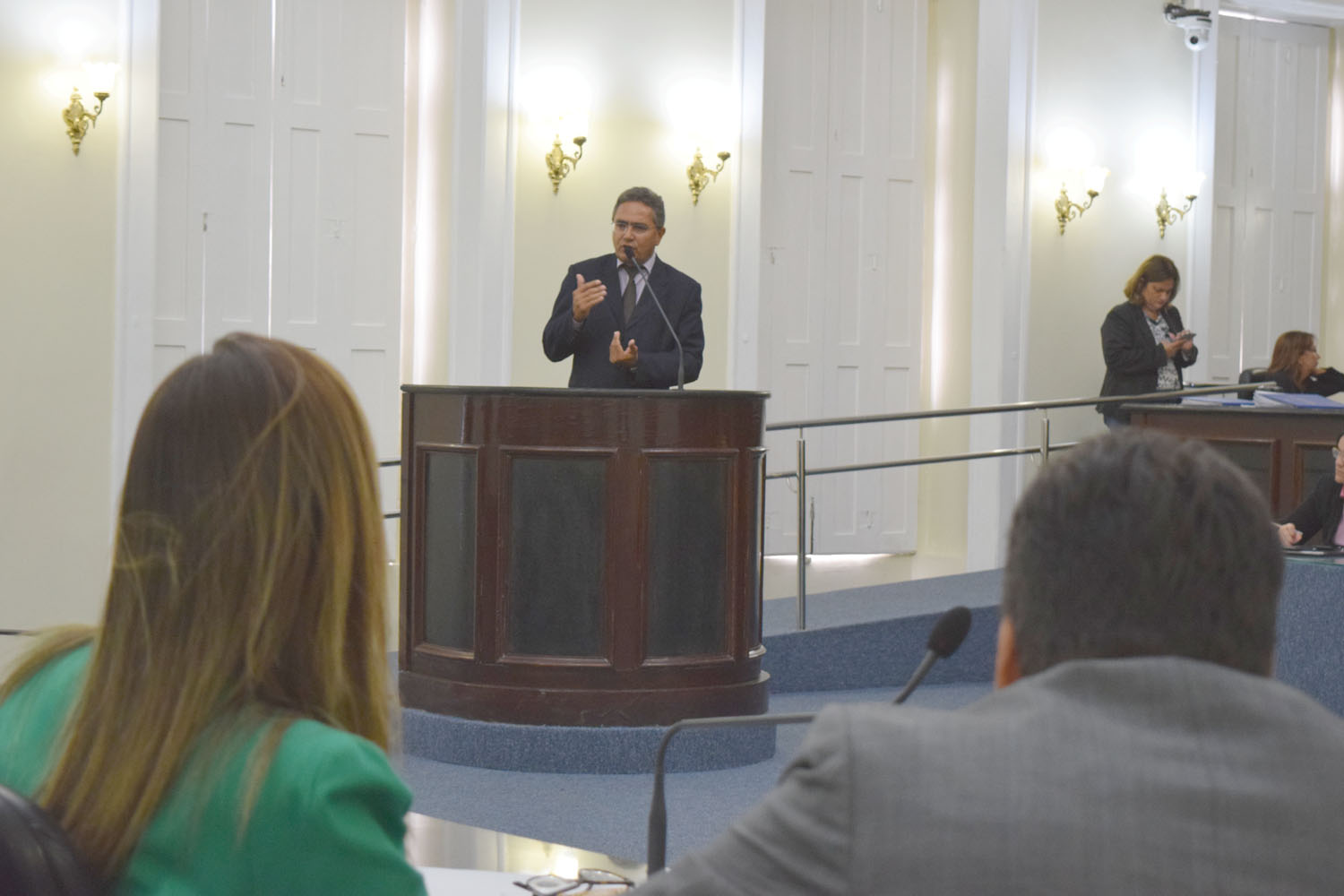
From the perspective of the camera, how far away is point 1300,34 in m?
10.6

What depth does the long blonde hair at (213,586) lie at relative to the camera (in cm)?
111

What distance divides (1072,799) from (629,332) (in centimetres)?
444

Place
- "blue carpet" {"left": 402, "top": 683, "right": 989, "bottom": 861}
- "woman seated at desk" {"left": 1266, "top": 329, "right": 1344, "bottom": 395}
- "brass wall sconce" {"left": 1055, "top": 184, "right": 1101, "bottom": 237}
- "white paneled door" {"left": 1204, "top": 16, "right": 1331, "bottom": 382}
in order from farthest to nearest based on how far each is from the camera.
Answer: "white paneled door" {"left": 1204, "top": 16, "right": 1331, "bottom": 382}
"brass wall sconce" {"left": 1055, "top": 184, "right": 1101, "bottom": 237}
"woman seated at desk" {"left": 1266, "top": 329, "right": 1344, "bottom": 395}
"blue carpet" {"left": 402, "top": 683, "right": 989, "bottom": 861}

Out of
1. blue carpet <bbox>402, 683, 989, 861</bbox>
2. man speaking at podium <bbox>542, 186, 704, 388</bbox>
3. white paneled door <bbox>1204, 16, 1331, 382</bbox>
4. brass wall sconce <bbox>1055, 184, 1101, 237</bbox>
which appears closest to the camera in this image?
blue carpet <bbox>402, 683, 989, 861</bbox>

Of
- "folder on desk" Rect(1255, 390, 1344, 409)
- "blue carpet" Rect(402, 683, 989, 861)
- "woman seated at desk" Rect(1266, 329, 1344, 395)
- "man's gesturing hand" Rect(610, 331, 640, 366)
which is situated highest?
"woman seated at desk" Rect(1266, 329, 1344, 395)

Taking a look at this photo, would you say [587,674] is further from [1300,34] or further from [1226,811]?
[1300,34]

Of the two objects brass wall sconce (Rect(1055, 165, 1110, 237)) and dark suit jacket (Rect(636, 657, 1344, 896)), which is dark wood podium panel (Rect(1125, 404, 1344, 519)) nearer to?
brass wall sconce (Rect(1055, 165, 1110, 237))

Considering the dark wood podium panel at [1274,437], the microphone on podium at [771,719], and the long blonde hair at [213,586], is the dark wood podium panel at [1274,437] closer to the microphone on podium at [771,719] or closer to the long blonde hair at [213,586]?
the microphone on podium at [771,719]

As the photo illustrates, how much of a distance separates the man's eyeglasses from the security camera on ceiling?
914 cm

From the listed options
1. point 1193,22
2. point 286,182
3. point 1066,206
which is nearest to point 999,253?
point 1066,206

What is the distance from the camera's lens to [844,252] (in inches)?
365

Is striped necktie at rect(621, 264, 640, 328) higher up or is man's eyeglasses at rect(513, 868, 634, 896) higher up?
striped necktie at rect(621, 264, 640, 328)

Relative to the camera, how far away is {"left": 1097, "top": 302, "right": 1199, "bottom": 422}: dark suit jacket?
8148 millimetres

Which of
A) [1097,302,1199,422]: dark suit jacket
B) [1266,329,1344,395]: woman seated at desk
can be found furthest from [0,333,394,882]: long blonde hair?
[1266,329,1344,395]: woman seated at desk
